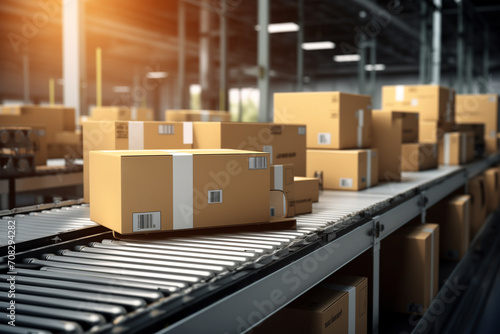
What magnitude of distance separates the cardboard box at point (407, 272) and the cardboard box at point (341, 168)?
0.38 metres

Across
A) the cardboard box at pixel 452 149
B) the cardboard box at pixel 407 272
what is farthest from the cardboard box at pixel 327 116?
the cardboard box at pixel 452 149

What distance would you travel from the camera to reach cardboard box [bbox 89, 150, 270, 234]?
1533 millimetres

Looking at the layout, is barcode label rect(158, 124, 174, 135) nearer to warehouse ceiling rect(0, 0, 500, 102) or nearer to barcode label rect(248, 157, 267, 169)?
barcode label rect(248, 157, 267, 169)

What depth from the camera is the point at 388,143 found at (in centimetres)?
352

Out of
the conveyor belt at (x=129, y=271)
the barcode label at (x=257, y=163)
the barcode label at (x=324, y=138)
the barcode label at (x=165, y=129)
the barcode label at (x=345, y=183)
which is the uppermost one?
the barcode label at (x=165, y=129)

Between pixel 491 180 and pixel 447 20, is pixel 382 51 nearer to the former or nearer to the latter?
pixel 447 20

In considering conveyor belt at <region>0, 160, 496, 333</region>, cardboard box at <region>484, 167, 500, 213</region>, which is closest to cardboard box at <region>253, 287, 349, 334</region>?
conveyor belt at <region>0, 160, 496, 333</region>

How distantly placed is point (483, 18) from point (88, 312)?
12.5 m

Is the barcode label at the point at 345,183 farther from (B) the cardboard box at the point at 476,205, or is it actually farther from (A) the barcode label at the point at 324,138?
(B) the cardboard box at the point at 476,205

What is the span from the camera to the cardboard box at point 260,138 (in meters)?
2.24

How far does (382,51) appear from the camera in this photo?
16797 millimetres

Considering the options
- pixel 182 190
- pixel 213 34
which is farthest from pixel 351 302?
pixel 213 34

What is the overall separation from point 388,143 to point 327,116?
69 centimetres

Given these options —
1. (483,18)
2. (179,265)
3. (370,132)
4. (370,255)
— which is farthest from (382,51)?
(179,265)
